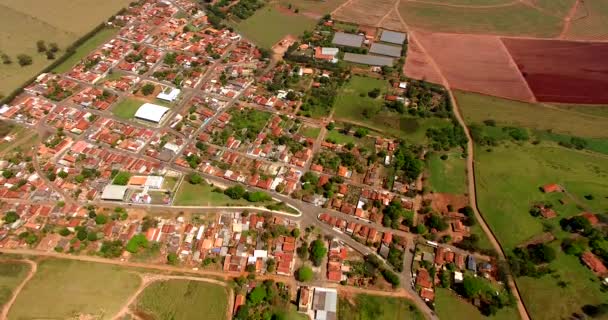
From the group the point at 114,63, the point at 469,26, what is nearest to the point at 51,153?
the point at 114,63

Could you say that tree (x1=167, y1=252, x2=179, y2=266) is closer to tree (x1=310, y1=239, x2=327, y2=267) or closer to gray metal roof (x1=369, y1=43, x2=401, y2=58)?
tree (x1=310, y1=239, x2=327, y2=267)

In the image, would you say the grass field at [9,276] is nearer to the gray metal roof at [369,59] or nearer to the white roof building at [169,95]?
the white roof building at [169,95]

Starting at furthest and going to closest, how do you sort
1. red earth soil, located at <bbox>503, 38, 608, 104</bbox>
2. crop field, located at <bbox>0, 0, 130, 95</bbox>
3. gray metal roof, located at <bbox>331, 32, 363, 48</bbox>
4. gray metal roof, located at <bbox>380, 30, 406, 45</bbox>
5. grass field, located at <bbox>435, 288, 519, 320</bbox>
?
gray metal roof, located at <bbox>380, 30, 406, 45</bbox>, gray metal roof, located at <bbox>331, 32, 363, 48</bbox>, crop field, located at <bbox>0, 0, 130, 95</bbox>, red earth soil, located at <bbox>503, 38, 608, 104</bbox>, grass field, located at <bbox>435, 288, 519, 320</bbox>

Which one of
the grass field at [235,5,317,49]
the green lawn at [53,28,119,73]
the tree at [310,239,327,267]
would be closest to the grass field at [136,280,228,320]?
the tree at [310,239,327,267]

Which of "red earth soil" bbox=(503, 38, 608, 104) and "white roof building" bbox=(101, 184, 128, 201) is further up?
"red earth soil" bbox=(503, 38, 608, 104)

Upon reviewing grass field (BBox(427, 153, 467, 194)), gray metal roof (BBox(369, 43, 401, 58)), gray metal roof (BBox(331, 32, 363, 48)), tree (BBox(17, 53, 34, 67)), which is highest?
gray metal roof (BBox(331, 32, 363, 48))

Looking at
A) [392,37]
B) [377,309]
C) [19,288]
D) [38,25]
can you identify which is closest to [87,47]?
[38,25]
